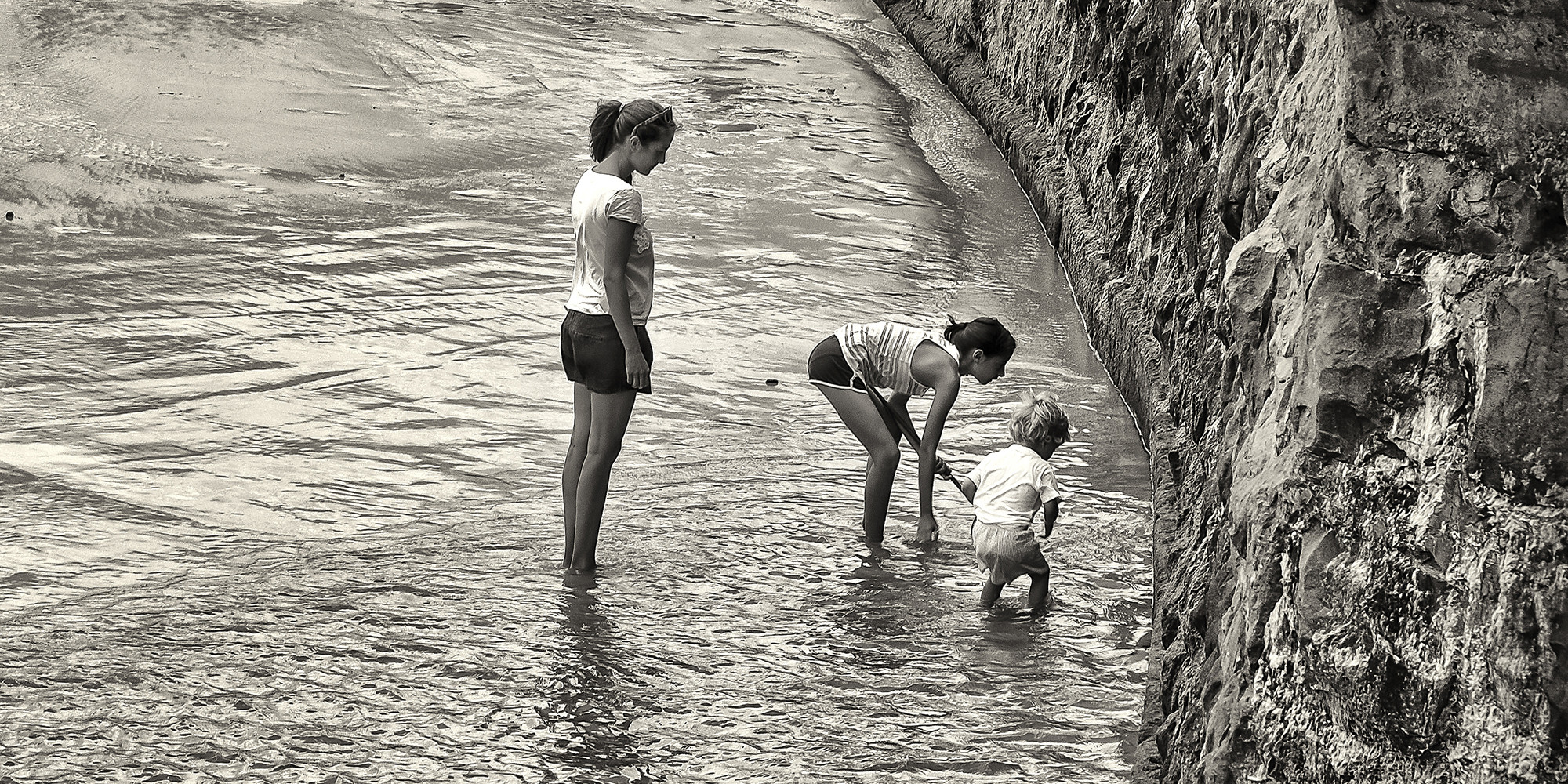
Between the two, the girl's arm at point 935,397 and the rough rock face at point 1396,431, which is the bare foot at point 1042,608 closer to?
the girl's arm at point 935,397

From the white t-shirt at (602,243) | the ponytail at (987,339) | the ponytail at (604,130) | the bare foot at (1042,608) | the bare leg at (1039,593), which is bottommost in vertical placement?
the bare foot at (1042,608)

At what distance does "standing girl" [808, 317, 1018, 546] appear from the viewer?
634 cm

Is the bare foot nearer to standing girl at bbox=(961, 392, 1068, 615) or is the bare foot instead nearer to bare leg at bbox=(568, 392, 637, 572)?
standing girl at bbox=(961, 392, 1068, 615)

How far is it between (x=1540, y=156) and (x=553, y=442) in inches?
208

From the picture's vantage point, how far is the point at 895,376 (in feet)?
21.7

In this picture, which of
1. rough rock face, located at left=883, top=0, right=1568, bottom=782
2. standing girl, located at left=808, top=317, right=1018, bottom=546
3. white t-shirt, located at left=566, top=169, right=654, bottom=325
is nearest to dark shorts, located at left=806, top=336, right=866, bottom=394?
standing girl, located at left=808, top=317, right=1018, bottom=546

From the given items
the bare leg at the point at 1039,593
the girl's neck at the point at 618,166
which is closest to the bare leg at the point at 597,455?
the girl's neck at the point at 618,166

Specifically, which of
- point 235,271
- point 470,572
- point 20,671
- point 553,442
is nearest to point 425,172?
point 235,271

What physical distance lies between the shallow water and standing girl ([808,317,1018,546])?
326 mm

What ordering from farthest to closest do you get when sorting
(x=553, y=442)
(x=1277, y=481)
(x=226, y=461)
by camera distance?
(x=553, y=442) → (x=226, y=461) → (x=1277, y=481)

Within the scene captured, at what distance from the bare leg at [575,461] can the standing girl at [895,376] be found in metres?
1.04

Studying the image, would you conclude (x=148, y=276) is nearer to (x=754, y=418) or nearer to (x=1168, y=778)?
(x=754, y=418)

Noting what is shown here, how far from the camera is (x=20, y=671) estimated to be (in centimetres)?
510

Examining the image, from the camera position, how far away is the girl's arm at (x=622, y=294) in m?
5.77
